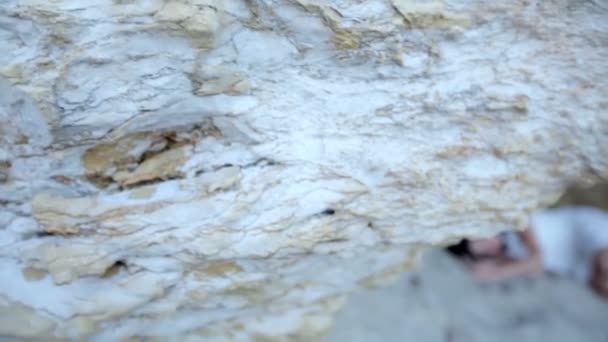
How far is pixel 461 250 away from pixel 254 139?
81 centimetres

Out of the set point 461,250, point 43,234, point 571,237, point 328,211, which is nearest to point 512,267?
point 461,250

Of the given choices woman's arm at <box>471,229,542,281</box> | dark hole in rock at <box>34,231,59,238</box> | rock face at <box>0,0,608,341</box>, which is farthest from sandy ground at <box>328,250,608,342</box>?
dark hole in rock at <box>34,231,59,238</box>

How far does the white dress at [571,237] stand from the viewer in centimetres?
135

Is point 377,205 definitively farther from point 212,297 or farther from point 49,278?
point 49,278

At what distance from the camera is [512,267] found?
1.30 metres

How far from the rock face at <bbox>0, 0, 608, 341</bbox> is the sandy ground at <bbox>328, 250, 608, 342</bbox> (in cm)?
44

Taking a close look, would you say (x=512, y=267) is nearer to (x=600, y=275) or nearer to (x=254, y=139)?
(x=600, y=275)

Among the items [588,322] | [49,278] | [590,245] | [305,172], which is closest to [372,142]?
[305,172]

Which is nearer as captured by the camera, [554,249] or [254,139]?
[254,139]

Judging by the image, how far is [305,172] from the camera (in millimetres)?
613

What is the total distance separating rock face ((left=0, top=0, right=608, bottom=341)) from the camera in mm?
531

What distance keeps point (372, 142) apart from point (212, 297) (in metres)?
0.21

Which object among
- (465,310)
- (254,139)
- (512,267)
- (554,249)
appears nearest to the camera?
(254,139)

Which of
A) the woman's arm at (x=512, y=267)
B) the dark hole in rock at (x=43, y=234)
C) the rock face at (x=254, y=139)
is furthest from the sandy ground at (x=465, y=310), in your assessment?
the dark hole in rock at (x=43, y=234)
